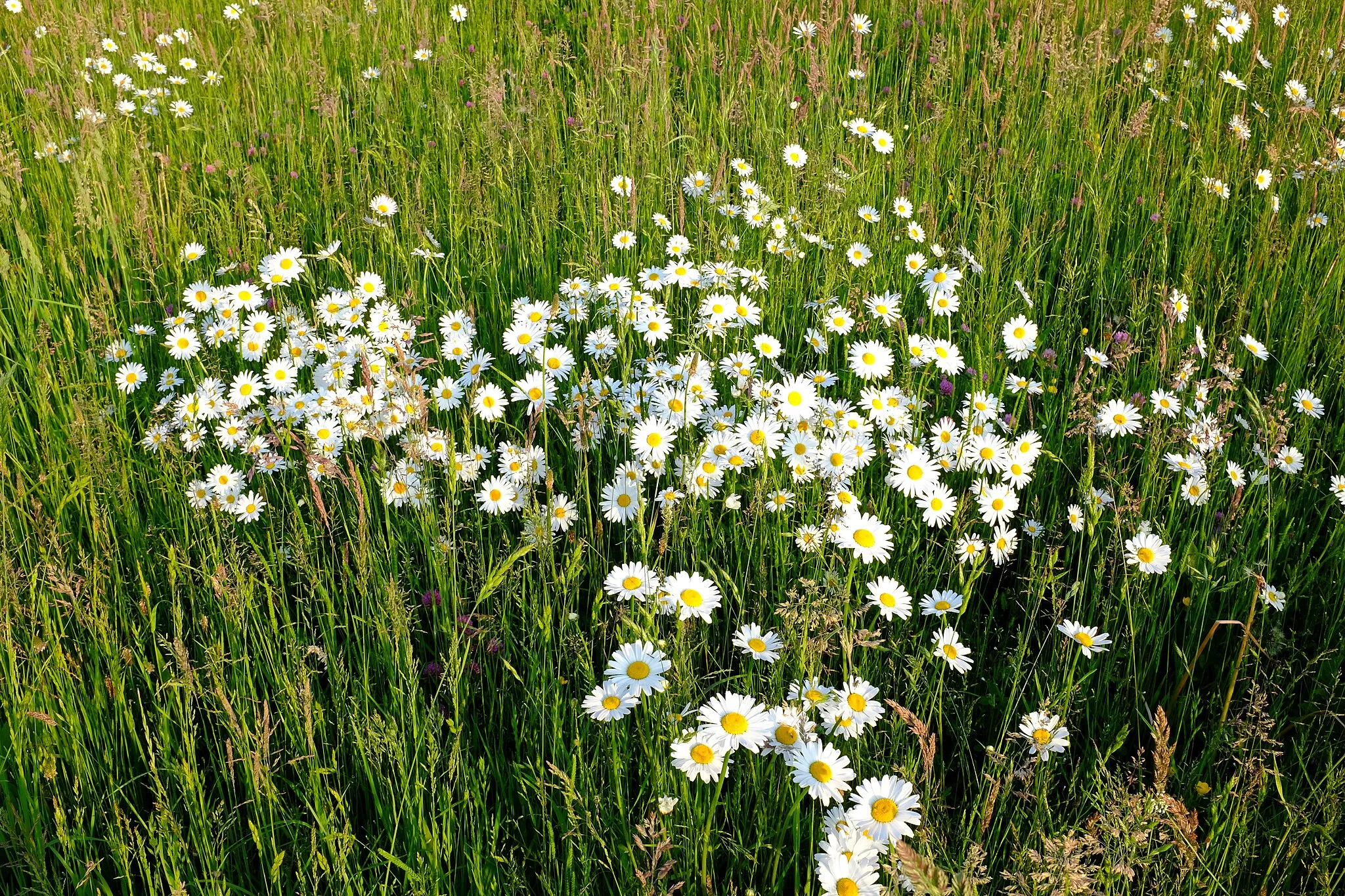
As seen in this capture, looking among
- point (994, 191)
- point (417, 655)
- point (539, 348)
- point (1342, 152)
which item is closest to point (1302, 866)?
point (417, 655)

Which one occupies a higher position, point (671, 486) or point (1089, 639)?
point (671, 486)

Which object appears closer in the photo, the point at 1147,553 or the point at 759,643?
the point at 759,643

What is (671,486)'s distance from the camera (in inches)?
75.0

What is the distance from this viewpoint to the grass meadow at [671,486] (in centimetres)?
136

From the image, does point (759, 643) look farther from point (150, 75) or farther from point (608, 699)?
point (150, 75)

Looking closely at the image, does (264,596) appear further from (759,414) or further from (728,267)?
(728,267)

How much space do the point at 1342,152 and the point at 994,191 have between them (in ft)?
4.30

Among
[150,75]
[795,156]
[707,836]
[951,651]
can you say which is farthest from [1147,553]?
[150,75]

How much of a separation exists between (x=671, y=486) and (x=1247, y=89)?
12.4ft

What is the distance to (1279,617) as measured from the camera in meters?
1.90

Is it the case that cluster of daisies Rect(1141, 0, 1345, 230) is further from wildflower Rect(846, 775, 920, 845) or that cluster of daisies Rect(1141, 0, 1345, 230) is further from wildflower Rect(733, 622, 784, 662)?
wildflower Rect(846, 775, 920, 845)

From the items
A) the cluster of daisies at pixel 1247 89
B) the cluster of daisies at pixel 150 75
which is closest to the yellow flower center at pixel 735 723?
the cluster of daisies at pixel 1247 89

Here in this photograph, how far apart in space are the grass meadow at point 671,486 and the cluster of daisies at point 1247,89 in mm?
44

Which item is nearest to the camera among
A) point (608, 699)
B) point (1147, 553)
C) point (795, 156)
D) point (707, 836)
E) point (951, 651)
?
point (707, 836)
